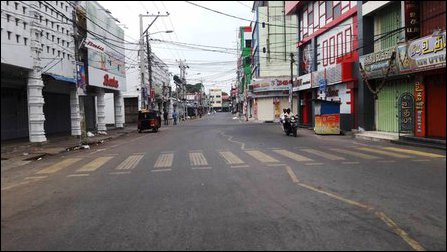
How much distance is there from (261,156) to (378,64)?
460 inches

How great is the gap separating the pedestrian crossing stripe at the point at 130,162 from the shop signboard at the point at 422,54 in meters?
11.8

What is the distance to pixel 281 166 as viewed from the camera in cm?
1288

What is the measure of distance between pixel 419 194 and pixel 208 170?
5.70 m

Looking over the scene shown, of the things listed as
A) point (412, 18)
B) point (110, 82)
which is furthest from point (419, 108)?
point (110, 82)

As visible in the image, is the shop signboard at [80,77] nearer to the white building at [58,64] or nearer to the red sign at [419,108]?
the white building at [58,64]

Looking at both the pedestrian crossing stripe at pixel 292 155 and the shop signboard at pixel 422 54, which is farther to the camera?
the shop signboard at pixel 422 54

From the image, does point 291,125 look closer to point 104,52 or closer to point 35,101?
point 35,101

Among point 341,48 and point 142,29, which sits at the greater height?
point 142,29

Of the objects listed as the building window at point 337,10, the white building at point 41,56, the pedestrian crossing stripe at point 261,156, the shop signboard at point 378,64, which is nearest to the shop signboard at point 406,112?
the shop signboard at point 378,64

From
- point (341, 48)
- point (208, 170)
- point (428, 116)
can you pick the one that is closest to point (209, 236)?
point (208, 170)

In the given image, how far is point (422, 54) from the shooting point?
768 inches

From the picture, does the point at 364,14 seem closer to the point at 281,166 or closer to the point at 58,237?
the point at 281,166

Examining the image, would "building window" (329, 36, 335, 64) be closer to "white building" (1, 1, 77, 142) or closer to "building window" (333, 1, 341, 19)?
"building window" (333, 1, 341, 19)

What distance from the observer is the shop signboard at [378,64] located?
22.8 m
